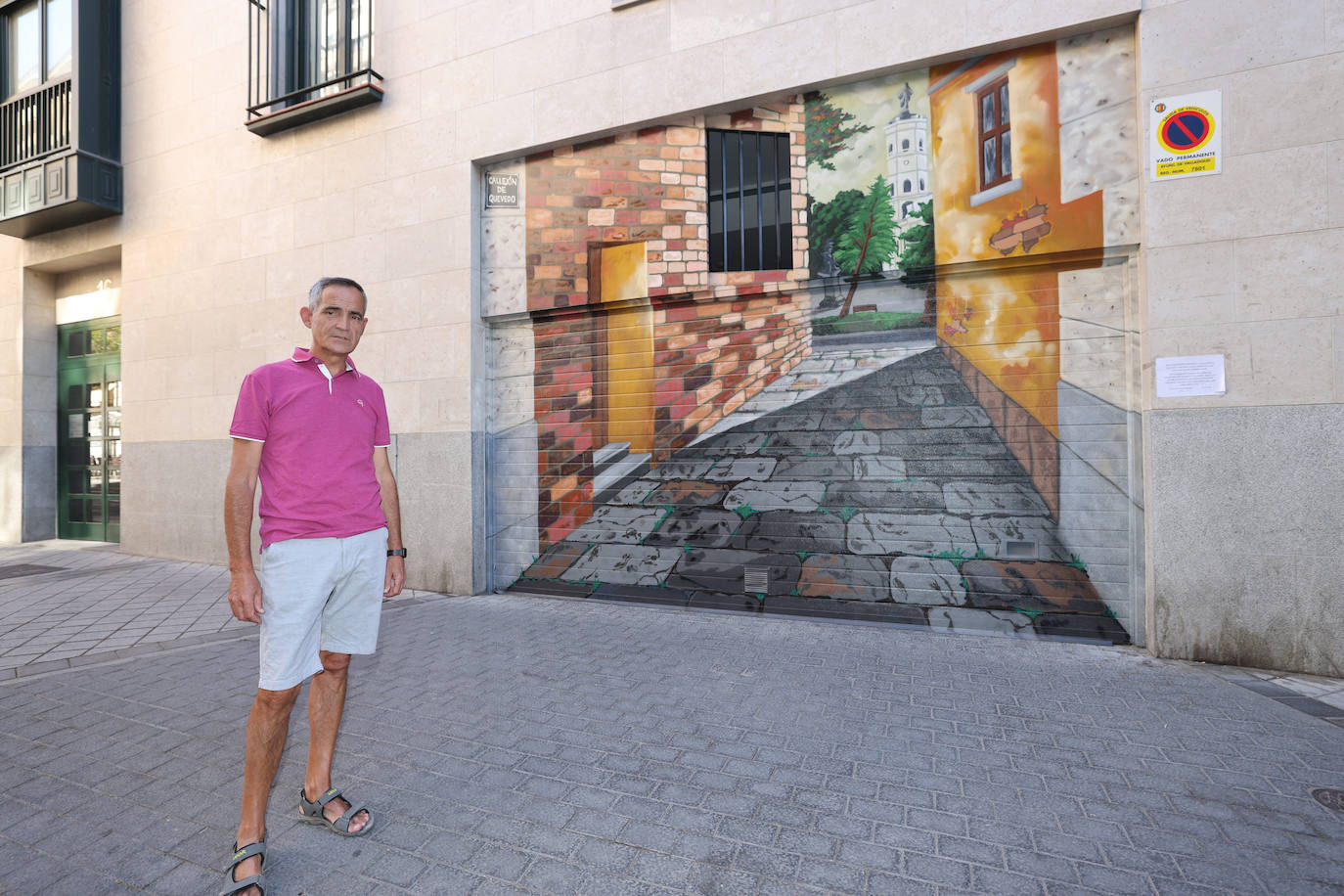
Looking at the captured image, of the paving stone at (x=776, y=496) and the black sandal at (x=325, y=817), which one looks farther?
the paving stone at (x=776, y=496)

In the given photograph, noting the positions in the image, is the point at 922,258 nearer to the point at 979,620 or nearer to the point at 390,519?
the point at 979,620

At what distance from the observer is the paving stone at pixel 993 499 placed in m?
5.00

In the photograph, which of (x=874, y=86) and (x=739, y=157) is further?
(x=739, y=157)

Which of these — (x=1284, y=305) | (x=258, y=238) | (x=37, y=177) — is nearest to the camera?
(x=1284, y=305)

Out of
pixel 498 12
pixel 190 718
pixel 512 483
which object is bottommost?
pixel 190 718

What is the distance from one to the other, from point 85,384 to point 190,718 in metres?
9.68

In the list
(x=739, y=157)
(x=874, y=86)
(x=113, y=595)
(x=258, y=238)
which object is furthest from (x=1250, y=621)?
(x=258, y=238)

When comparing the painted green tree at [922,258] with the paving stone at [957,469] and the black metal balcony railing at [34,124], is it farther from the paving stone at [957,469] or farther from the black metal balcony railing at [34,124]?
the black metal balcony railing at [34,124]

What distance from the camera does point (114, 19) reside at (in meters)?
9.29

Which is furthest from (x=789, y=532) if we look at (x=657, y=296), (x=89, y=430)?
(x=89, y=430)

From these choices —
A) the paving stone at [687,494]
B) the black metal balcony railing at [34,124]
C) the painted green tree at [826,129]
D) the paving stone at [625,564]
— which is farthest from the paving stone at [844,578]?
the black metal balcony railing at [34,124]

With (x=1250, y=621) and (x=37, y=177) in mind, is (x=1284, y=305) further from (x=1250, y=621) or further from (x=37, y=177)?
(x=37, y=177)

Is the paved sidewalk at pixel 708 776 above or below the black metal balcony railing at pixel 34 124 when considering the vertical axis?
below

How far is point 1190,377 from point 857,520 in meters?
2.43
